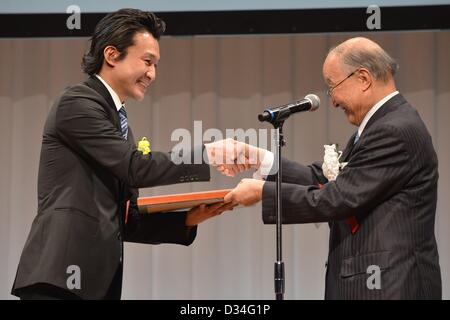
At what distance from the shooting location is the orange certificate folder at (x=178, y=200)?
252 centimetres

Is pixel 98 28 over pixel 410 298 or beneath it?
over

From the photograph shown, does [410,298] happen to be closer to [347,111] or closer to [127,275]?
[347,111]

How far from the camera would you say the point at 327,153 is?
2.69 meters

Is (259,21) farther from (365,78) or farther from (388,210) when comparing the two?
(388,210)

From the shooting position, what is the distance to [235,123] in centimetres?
462

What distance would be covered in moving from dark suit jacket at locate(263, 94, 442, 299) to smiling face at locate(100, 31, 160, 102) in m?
0.72

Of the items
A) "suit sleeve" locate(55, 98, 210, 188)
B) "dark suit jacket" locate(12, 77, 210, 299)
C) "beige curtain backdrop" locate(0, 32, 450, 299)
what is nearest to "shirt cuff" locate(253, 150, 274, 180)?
"dark suit jacket" locate(12, 77, 210, 299)

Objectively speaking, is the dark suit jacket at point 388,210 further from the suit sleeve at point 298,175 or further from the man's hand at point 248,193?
the suit sleeve at point 298,175

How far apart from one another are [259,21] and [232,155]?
1651 mm

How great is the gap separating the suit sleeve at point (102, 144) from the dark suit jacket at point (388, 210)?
532 mm

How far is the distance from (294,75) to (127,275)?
1626 millimetres

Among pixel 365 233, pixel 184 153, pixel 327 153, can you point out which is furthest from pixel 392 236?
pixel 184 153

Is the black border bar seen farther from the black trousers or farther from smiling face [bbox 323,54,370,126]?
the black trousers

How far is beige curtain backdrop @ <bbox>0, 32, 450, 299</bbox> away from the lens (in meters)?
4.56
